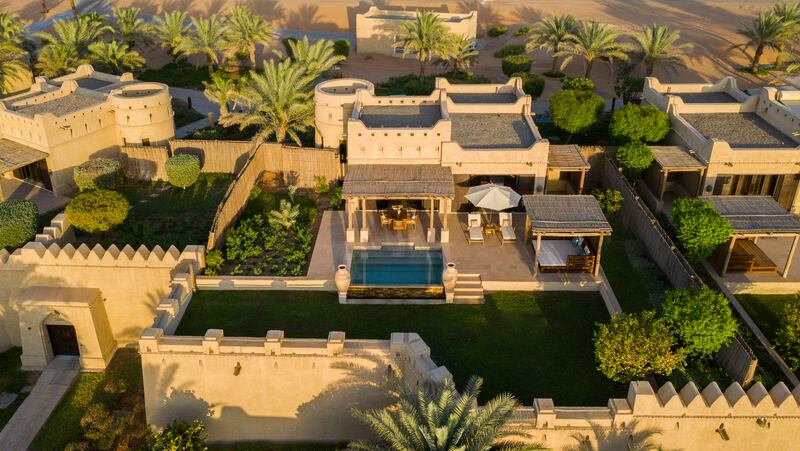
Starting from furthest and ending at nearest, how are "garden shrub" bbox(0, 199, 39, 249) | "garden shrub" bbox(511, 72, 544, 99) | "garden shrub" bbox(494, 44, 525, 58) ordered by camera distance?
"garden shrub" bbox(494, 44, 525, 58)
"garden shrub" bbox(511, 72, 544, 99)
"garden shrub" bbox(0, 199, 39, 249)

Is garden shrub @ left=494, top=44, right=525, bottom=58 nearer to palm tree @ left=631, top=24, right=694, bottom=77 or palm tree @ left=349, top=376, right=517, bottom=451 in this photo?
palm tree @ left=631, top=24, right=694, bottom=77

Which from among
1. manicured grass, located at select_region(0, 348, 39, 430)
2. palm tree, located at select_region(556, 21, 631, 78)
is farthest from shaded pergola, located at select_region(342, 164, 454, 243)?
palm tree, located at select_region(556, 21, 631, 78)

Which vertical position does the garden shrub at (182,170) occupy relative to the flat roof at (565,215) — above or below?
below

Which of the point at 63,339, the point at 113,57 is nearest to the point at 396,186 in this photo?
the point at 63,339

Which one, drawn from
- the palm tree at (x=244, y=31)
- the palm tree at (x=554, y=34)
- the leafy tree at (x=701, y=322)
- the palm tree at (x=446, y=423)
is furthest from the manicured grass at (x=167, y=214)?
the palm tree at (x=554, y=34)

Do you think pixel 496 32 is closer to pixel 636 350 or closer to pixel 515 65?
pixel 515 65

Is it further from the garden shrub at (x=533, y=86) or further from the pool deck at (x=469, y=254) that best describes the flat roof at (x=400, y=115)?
the garden shrub at (x=533, y=86)
